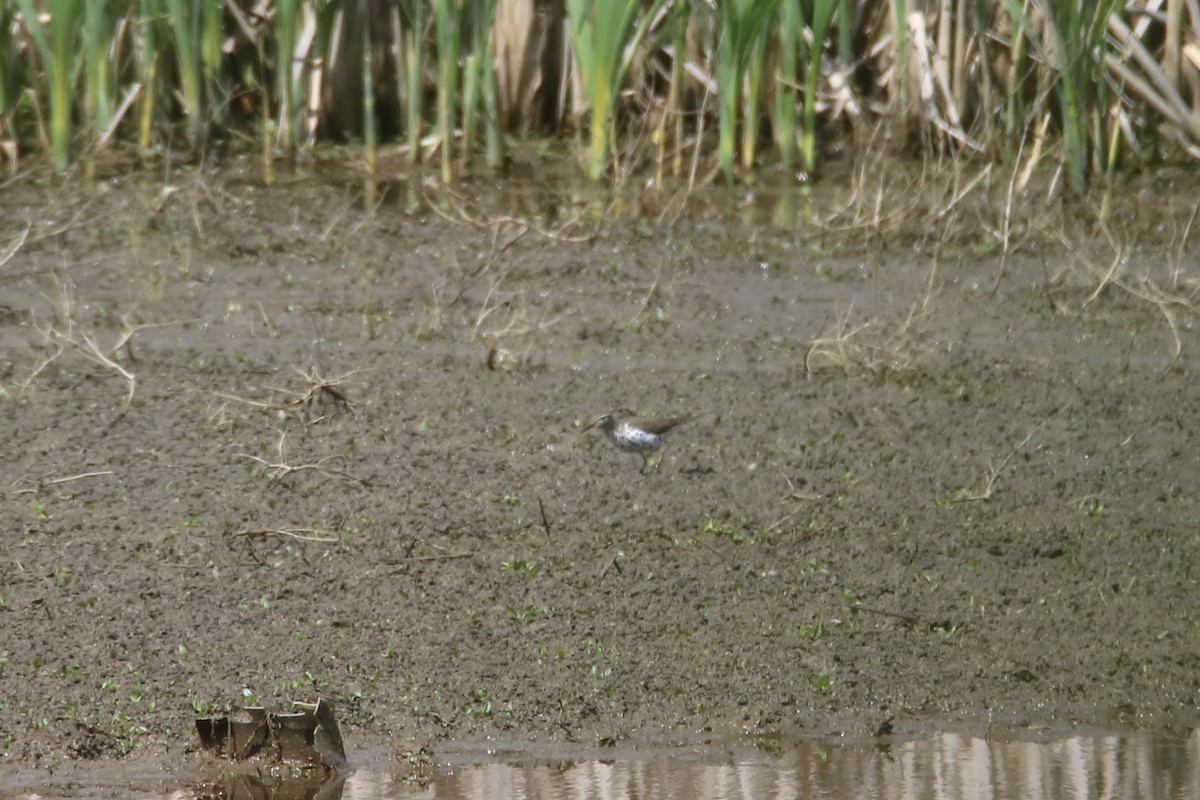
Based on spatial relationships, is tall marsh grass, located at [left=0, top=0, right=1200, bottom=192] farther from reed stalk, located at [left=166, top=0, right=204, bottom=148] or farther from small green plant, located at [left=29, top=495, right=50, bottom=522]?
small green plant, located at [left=29, top=495, right=50, bottom=522]

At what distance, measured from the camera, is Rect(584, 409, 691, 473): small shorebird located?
5.20 m

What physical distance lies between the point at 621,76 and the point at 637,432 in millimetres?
3687

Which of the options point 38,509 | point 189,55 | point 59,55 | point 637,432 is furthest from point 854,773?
point 189,55

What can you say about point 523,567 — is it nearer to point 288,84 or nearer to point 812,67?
point 812,67

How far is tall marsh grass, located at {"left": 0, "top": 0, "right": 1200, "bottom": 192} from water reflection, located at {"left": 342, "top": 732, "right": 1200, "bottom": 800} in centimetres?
484

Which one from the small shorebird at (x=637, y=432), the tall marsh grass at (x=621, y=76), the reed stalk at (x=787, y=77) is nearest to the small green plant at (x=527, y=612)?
the small shorebird at (x=637, y=432)

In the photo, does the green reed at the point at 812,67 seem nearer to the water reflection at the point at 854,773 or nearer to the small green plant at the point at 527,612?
the small green plant at the point at 527,612

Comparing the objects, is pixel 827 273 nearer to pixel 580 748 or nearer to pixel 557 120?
pixel 557 120

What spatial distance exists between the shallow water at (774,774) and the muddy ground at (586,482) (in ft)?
0.26

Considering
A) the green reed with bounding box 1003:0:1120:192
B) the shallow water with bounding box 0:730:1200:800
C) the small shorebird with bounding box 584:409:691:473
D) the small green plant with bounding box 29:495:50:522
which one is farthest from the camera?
the green reed with bounding box 1003:0:1120:192

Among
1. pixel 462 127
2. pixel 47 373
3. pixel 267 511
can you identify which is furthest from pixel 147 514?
pixel 462 127

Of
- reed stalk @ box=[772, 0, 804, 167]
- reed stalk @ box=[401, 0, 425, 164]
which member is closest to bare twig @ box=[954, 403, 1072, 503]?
reed stalk @ box=[772, 0, 804, 167]

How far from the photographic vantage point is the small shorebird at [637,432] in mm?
5203

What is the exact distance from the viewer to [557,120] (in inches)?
386
